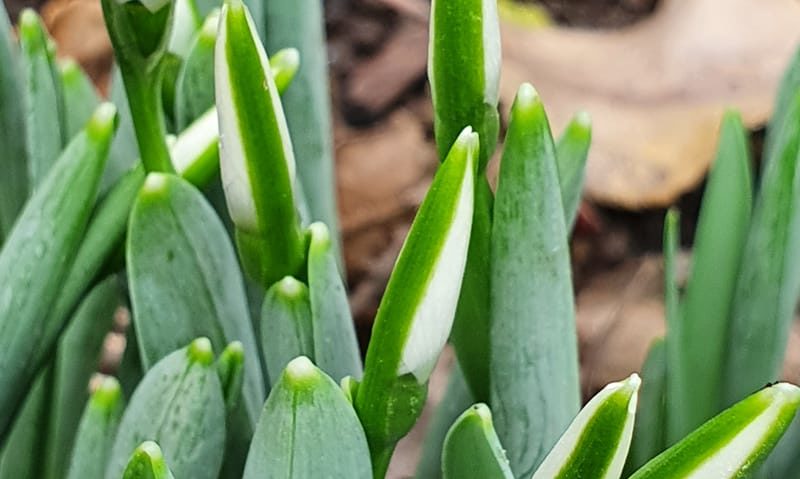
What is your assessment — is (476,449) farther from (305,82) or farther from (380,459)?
(305,82)

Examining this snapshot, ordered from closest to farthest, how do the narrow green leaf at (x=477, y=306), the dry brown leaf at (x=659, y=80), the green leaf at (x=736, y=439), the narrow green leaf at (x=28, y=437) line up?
the green leaf at (x=736, y=439)
the narrow green leaf at (x=477, y=306)
the narrow green leaf at (x=28, y=437)
the dry brown leaf at (x=659, y=80)

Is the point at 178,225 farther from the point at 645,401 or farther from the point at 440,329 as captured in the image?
the point at 645,401

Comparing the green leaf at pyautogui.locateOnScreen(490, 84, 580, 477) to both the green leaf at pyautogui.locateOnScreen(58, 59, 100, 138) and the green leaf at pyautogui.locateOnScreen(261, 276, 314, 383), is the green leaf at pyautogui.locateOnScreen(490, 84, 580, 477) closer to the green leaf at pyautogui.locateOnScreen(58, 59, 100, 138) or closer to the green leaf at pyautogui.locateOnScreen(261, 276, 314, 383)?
the green leaf at pyautogui.locateOnScreen(261, 276, 314, 383)

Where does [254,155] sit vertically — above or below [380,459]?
above

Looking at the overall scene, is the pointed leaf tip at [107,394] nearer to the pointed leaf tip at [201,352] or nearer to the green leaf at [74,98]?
the pointed leaf tip at [201,352]

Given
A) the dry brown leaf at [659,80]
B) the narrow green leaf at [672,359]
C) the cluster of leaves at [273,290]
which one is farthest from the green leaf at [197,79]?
the dry brown leaf at [659,80]

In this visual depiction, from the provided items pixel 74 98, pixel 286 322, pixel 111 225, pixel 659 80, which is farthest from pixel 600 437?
pixel 659 80
